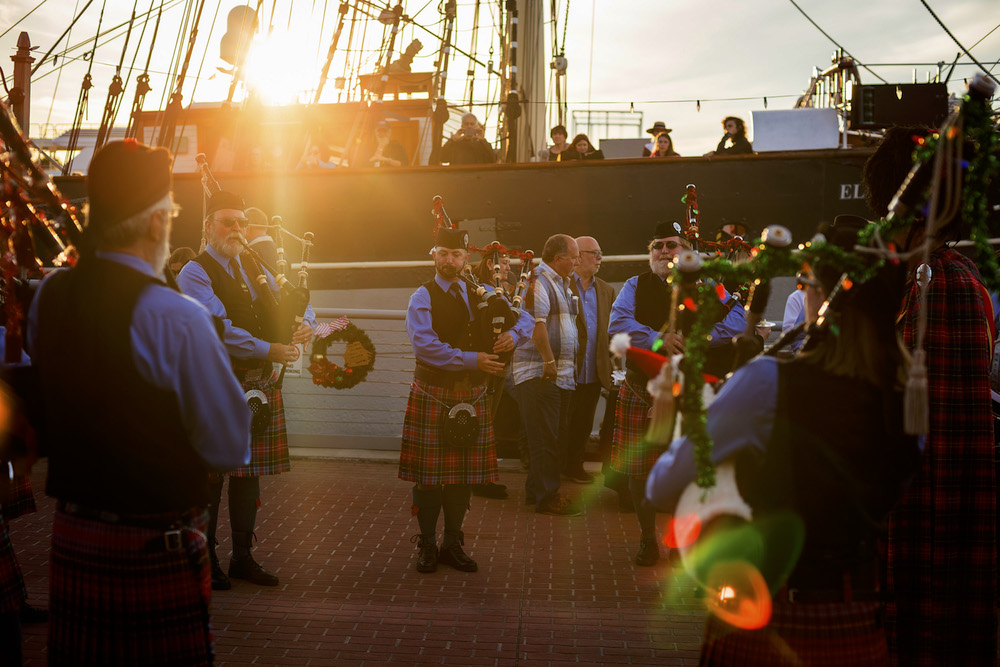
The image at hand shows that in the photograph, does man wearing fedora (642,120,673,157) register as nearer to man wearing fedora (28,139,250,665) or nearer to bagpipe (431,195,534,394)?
bagpipe (431,195,534,394)

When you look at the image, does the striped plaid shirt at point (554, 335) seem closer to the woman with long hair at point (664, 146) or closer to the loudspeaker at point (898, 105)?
the woman with long hair at point (664, 146)

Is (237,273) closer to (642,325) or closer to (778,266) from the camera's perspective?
(642,325)

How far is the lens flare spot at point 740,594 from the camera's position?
6.28ft

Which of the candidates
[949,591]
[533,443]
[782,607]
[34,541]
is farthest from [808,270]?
[34,541]

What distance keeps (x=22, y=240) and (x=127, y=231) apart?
0.65 m

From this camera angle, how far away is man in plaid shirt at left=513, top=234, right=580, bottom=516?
5.92 meters

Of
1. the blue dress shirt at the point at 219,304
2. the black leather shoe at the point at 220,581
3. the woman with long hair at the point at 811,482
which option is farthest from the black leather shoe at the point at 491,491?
the woman with long hair at the point at 811,482

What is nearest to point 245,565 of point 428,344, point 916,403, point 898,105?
point 428,344

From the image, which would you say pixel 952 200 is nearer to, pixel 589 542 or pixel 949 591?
pixel 949 591

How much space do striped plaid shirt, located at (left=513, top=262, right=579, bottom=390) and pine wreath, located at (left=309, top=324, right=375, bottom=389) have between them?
3.82 ft

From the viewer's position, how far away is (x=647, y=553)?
483 cm

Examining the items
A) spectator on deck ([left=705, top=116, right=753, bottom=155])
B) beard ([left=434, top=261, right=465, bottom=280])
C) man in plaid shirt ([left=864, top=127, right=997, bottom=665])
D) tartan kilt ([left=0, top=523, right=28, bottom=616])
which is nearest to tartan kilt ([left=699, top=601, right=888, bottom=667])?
man in plaid shirt ([left=864, top=127, right=997, bottom=665])

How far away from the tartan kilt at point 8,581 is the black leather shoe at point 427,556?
2299mm

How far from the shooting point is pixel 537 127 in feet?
44.0
